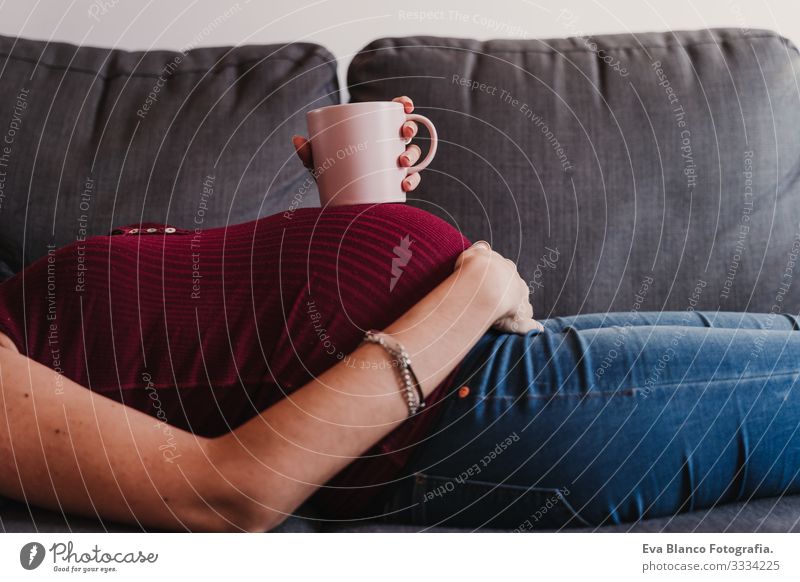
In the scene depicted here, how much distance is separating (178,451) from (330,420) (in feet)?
0.36

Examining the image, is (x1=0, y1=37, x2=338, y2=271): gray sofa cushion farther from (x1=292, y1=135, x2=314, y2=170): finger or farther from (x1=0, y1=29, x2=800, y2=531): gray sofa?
(x1=292, y1=135, x2=314, y2=170): finger

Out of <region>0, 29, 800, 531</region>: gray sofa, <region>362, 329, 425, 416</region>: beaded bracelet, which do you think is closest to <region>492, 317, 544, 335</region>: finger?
<region>362, 329, 425, 416</region>: beaded bracelet

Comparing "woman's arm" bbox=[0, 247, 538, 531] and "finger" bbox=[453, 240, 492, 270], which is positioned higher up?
"finger" bbox=[453, 240, 492, 270]

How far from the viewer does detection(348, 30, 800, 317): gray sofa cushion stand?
934 mm

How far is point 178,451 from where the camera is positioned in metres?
0.53

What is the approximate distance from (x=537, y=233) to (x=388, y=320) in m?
0.38

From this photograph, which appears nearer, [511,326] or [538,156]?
[511,326]

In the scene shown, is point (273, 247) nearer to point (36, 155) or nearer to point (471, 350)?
point (471, 350)

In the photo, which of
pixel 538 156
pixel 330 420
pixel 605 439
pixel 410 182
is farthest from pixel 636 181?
pixel 330 420

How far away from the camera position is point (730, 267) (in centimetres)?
94

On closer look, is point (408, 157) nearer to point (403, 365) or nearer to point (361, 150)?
point (361, 150)

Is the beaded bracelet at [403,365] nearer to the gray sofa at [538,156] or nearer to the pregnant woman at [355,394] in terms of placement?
the pregnant woman at [355,394]

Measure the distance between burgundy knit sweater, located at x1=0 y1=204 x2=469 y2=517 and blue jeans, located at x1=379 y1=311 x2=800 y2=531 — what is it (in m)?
0.04

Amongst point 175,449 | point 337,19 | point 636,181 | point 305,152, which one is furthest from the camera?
point 337,19
